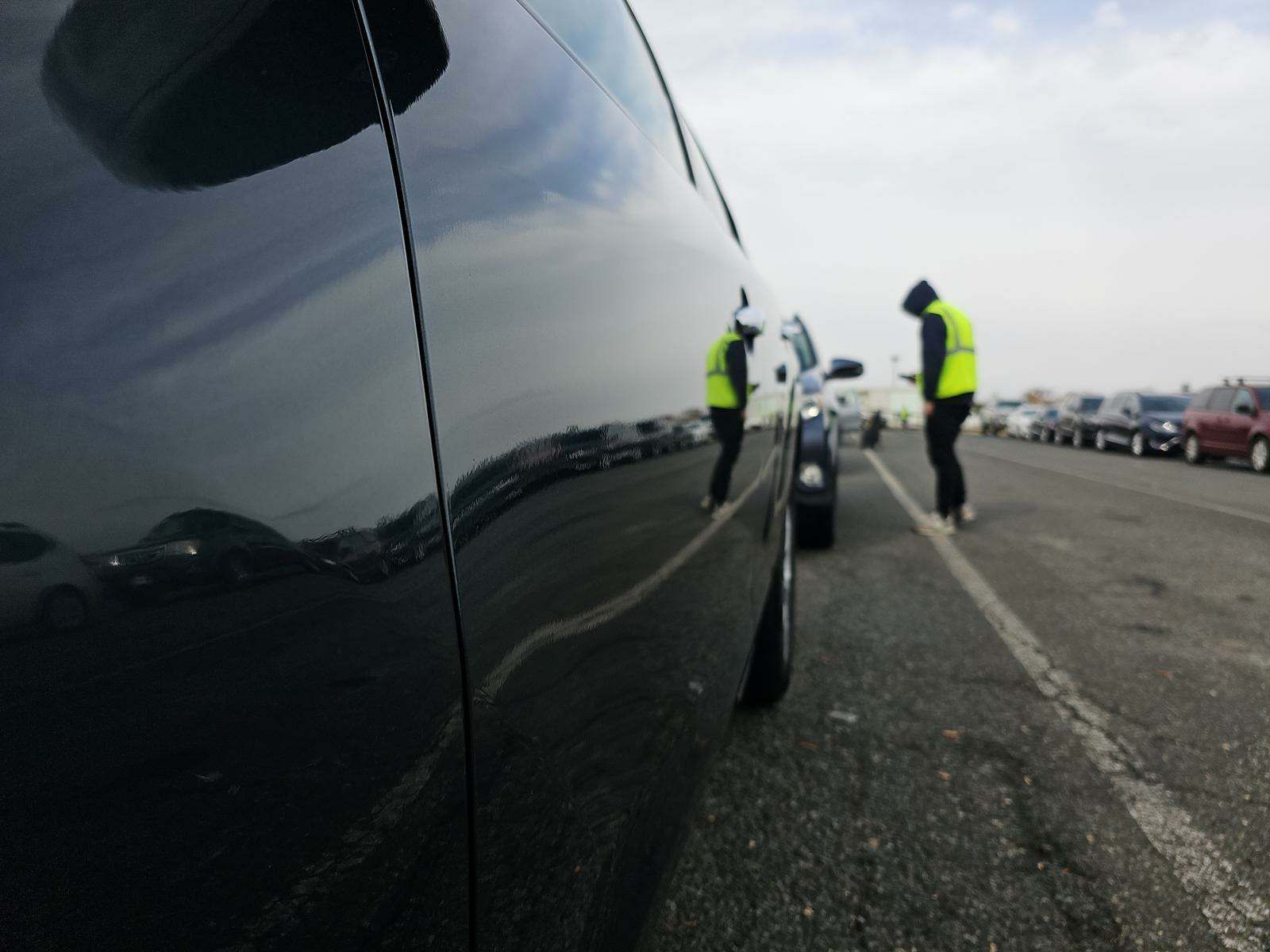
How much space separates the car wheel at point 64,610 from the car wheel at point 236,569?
8 cm

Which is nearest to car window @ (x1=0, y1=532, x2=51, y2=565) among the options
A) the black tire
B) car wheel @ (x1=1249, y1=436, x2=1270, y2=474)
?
the black tire

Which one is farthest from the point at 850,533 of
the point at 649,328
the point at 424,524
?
the point at 424,524

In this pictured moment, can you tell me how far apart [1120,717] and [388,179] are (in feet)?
10.7

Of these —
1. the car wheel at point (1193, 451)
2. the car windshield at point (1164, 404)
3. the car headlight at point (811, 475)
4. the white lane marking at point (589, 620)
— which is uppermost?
the white lane marking at point (589, 620)

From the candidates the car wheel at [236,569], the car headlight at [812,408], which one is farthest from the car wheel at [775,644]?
the car headlight at [812,408]

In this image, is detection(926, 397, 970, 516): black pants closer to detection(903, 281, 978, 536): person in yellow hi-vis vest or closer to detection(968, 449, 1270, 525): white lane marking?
detection(903, 281, 978, 536): person in yellow hi-vis vest

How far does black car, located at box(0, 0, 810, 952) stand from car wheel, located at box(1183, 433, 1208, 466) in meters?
20.1

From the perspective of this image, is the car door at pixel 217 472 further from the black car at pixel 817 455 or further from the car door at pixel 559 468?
the black car at pixel 817 455

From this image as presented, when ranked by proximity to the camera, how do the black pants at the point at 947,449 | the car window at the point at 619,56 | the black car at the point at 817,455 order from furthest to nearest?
the black pants at the point at 947,449 → the black car at the point at 817,455 → the car window at the point at 619,56

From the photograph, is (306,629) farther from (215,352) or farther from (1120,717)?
(1120,717)

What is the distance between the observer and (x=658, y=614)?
4.43 ft

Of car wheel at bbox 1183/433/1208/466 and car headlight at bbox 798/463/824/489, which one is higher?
car headlight at bbox 798/463/824/489

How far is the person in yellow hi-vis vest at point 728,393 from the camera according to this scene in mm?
1884

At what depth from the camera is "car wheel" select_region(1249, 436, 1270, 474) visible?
612 inches
